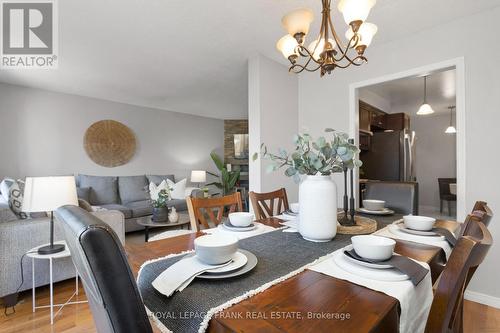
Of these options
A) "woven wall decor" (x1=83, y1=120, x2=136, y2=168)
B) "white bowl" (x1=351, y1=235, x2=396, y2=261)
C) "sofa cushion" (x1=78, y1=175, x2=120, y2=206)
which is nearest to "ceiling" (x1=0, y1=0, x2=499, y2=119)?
"woven wall decor" (x1=83, y1=120, x2=136, y2=168)

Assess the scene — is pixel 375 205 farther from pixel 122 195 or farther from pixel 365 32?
pixel 122 195

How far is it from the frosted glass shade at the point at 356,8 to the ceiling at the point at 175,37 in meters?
0.68

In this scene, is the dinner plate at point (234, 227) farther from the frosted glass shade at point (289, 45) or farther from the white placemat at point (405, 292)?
the frosted glass shade at point (289, 45)

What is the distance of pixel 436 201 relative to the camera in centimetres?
573

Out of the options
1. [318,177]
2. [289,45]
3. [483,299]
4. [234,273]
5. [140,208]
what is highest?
[289,45]

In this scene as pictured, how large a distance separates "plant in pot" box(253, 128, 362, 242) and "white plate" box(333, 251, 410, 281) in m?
0.25

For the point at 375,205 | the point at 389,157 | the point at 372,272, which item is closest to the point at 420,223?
the point at 375,205

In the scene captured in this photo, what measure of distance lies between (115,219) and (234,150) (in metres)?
4.35

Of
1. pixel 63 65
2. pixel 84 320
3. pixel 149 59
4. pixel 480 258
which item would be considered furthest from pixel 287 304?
pixel 63 65

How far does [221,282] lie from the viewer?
712 millimetres

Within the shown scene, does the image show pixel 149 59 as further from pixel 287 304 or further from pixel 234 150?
pixel 234 150

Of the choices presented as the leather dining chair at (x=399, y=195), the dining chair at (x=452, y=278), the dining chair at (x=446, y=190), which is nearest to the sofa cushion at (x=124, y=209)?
the leather dining chair at (x=399, y=195)

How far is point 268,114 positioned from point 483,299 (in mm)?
2499

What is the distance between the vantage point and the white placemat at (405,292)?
2.16 feet
